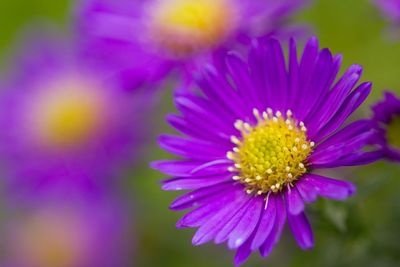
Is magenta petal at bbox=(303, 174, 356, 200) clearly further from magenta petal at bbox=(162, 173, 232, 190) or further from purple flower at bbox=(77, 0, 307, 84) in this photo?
purple flower at bbox=(77, 0, 307, 84)

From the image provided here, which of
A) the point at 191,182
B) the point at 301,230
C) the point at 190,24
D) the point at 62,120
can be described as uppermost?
the point at 62,120

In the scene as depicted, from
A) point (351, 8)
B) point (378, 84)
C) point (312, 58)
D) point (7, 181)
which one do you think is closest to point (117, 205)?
point (7, 181)

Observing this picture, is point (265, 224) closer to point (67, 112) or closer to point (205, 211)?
point (205, 211)

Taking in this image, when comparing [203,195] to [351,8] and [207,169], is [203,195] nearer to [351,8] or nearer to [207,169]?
[207,169]

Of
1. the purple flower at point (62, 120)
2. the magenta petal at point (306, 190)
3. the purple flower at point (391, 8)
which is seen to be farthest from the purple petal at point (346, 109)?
the purple flower at point (62, 120)

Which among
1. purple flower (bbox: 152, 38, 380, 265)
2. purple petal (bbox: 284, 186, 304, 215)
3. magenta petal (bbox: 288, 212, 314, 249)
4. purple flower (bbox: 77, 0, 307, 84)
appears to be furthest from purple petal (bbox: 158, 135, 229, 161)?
purple flower (bbox: 77, 0, 307, 84)

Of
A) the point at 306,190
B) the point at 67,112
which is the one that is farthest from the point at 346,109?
the point at 67,112

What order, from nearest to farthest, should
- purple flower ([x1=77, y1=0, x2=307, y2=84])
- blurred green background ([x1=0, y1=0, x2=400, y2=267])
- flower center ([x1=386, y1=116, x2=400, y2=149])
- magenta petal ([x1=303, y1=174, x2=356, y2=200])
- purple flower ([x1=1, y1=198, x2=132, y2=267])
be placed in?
magenta petal ([x1=303, y1=174, x2=356, y2=200]) < flower center ([x1=386, y1=116, x2=400, y2=149]) < blurred green background ([x1=0, y1=0, x2=400, y2=267]) < purple flower ([x1=77, y1=0, x2=307, y2=84]) < purple flower ([x1=1, y1=198, x2=132, y2=267])
